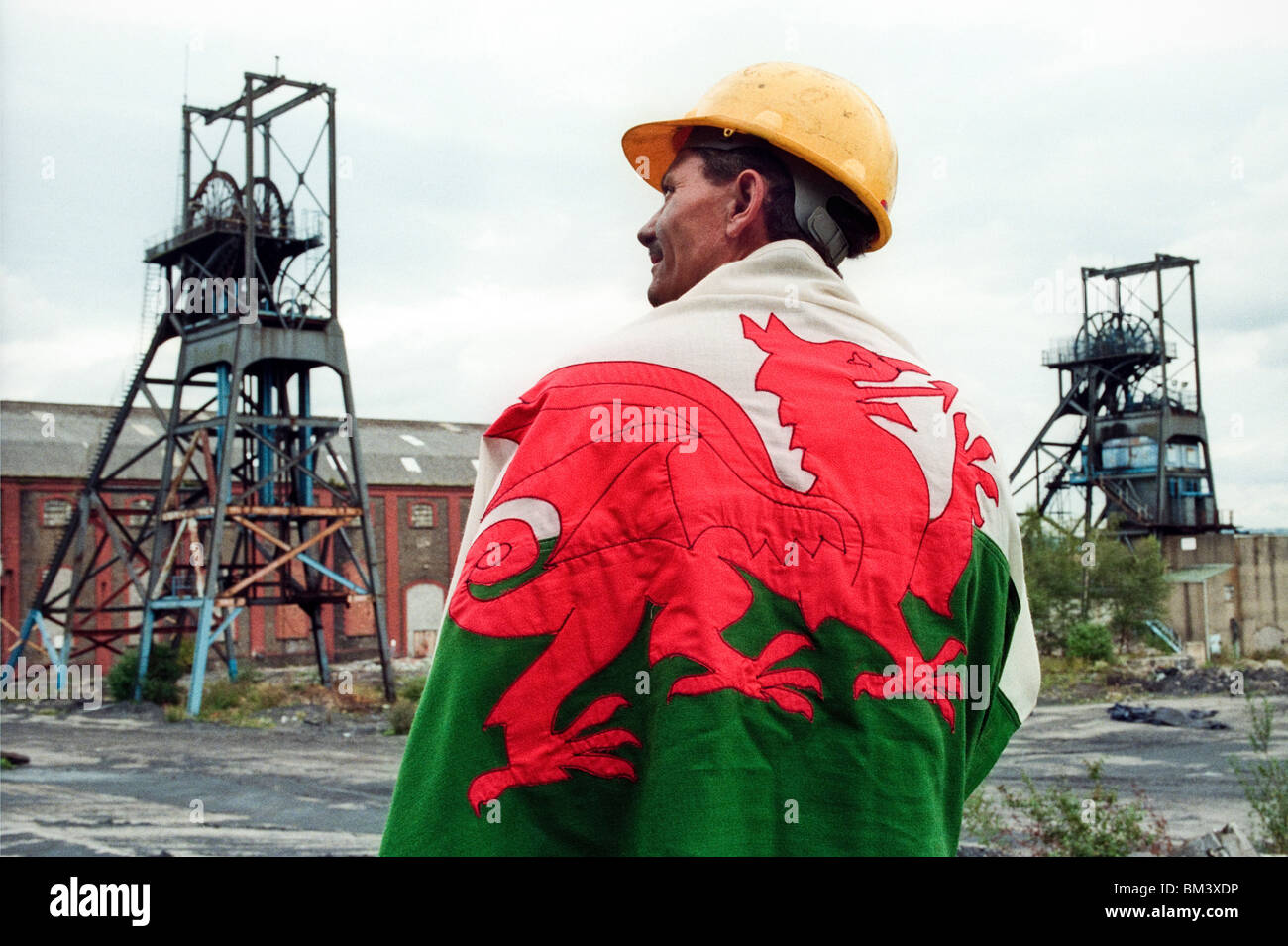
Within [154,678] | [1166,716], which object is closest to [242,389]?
[154,678]

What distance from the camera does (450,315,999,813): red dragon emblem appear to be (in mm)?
1888

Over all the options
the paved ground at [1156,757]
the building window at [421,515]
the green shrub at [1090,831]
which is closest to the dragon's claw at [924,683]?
the green shrub at [1090,831]

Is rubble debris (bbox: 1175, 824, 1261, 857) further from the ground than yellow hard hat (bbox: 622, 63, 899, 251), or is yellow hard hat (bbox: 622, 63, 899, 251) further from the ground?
yellow hard hat (bbox: 622, 63, 899, 251)

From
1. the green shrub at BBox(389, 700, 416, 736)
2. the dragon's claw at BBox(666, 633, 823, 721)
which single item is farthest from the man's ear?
the green shrub at BBox(389, 700, 416, 736)

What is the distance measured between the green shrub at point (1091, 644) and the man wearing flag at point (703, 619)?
33.5 m

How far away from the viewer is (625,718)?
1927mm

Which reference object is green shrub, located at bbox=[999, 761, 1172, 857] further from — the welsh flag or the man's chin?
→ the welsh flag

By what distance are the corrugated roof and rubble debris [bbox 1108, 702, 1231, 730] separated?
20598 millimetres

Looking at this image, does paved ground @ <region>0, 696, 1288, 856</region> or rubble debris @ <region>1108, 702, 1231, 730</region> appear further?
rubble debris @ <region>1108, 702, 1231, 730</region>

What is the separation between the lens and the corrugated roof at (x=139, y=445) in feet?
127

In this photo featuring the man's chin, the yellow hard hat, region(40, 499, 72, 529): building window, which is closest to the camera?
the yellow hard hat

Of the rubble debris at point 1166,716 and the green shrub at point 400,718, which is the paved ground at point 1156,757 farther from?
the green shrub at point 400,718

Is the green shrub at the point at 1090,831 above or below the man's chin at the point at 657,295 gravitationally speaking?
below

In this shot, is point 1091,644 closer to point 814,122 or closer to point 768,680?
point 814,122
